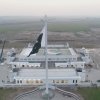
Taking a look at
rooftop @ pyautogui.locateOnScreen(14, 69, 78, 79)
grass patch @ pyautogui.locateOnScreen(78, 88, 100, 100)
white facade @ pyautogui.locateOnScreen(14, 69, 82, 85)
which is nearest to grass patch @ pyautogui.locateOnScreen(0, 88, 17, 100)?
white facade @ pyautogui.locateOnScreen(14, 69, 82, 85)

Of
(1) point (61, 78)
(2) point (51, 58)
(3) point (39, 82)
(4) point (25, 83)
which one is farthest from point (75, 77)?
(2) point (51, 58)

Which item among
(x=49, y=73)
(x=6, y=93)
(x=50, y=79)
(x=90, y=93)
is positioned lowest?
(x=6, y=93)

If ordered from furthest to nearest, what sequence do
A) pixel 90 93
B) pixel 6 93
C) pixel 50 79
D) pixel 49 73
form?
pixel 49 73, pixel 50 79, pixel 6 93, pixel 90 93

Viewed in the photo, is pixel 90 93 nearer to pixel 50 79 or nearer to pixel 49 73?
pixel 50 79

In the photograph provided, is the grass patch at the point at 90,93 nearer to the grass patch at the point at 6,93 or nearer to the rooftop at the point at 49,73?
the rooftop at the point at 49,73

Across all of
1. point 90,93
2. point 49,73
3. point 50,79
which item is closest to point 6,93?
point 50,79

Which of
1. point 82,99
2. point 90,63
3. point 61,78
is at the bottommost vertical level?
point 82,99

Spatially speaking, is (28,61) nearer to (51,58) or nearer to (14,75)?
(51,58)

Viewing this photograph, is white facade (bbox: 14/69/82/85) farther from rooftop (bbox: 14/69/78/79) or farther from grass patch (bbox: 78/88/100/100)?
grass patch (bbox: 78/88/100/100)

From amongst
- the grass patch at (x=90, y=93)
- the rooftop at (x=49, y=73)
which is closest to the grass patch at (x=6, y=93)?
the rooftop at (x=49, y=73)

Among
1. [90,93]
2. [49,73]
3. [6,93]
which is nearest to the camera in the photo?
[90,93]
